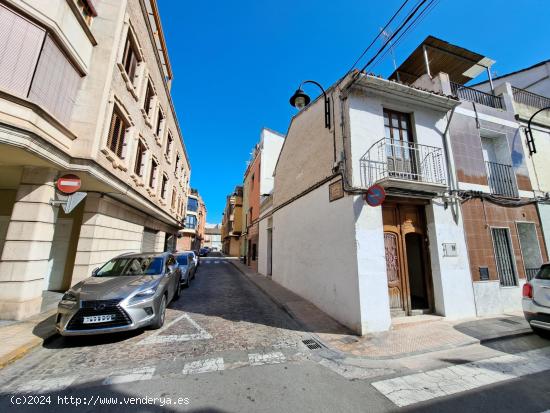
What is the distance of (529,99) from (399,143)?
8.23 m

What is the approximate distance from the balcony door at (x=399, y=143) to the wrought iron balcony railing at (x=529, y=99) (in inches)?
257

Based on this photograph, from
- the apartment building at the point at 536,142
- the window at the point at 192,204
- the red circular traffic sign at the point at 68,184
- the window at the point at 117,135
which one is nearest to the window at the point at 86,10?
the window at the point at 117,135

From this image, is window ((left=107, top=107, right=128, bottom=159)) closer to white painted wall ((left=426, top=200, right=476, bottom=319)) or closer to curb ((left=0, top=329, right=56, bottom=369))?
curb ((left=0, top=329, right=56, bottom=369))

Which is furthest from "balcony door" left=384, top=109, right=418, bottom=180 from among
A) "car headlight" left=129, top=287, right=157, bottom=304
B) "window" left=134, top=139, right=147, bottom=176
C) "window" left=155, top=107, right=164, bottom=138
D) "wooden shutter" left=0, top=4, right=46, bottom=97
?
"window" left=155, top=107, right=164, bottom=138

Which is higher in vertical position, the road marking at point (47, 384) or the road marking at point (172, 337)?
the road marking at point (172, 337)

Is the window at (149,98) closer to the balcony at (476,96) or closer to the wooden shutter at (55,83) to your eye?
the wooden shutter at (55,83)

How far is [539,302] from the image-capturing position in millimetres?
4750

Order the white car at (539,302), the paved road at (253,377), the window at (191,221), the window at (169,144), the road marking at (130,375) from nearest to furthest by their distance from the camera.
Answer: the paved road at (253,377)
the road marking at (130,375)
the white car at (539,302)
the window at (169,144)
the window at (191,221)

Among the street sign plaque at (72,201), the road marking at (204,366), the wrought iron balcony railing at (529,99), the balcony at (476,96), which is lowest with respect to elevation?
the road marking at (204,366)

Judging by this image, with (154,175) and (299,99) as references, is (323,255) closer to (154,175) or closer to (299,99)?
(299,99)

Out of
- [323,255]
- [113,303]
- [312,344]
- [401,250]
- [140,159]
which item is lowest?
[312,344]

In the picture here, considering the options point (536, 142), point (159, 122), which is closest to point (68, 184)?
point (159, 122)

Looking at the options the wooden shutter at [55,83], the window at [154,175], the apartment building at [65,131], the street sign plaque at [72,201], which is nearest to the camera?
the apartment building at [65,131]

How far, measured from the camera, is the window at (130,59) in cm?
831
